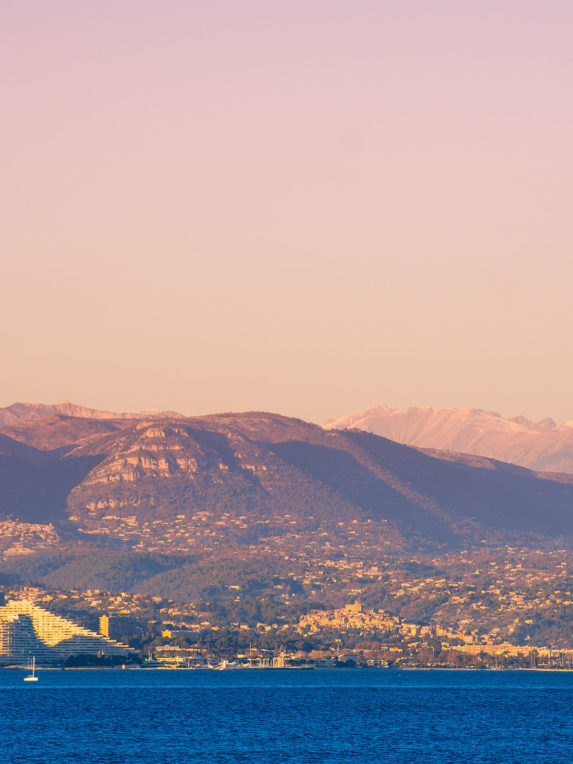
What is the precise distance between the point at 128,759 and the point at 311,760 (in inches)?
745

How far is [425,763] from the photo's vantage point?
198625 mm

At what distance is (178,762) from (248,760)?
747 cm

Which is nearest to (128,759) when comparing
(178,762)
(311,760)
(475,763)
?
(178,762)

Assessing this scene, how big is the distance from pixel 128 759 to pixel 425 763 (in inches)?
1208

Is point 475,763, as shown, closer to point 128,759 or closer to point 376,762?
point 376,762

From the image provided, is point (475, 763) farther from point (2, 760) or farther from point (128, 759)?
point (2, 760)

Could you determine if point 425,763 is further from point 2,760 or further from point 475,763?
point 2,760

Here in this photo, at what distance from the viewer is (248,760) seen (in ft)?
654

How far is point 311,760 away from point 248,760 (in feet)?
21.4

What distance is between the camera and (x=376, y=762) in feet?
653

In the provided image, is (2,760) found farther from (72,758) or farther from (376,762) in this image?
(376,762)

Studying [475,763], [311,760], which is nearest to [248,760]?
[311,760]

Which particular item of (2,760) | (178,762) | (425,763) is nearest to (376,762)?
(425,763)

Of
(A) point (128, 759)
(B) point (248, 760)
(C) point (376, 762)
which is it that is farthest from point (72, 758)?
(C) point (376, 762)
